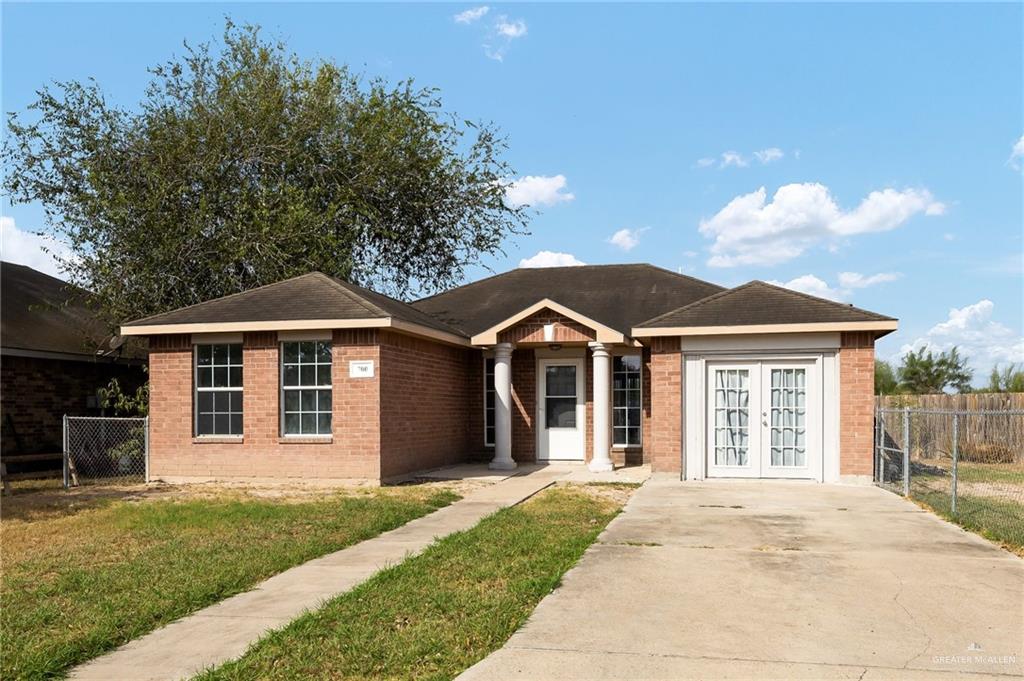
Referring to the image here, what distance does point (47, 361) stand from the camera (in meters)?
18.7

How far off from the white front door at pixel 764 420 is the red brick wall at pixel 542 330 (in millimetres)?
2935

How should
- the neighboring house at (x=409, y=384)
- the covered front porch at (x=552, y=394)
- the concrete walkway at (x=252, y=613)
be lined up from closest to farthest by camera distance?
the concrete walkway at (x=252, y=613), the neighboring house at (x=409, y=384), the covered front porch at (x=552, y=394)

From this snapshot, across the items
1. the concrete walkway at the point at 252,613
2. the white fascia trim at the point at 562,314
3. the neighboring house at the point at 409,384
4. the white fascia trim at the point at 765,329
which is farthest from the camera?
the white fascia trim at the point at 562,314

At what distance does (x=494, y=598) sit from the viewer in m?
6.66

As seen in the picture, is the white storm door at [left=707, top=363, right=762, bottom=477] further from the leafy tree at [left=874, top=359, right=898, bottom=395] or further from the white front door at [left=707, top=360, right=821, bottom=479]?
the leafy tree at [left=874, top=359, right=898, bottom=395]

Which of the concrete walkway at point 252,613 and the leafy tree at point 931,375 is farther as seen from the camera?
the leafy tree at point 931,375

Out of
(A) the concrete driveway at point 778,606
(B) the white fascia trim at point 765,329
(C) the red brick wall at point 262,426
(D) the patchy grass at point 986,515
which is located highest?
(B) the white fascia trim at point 765,329

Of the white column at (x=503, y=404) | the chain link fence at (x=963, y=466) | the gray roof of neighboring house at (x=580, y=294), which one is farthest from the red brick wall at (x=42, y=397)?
the chain link fence at (x=963, y=466)

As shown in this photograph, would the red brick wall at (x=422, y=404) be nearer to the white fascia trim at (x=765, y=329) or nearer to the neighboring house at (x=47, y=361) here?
the white fascia trim at (x=765, y=329)

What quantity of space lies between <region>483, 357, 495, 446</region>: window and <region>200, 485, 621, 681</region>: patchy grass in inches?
392

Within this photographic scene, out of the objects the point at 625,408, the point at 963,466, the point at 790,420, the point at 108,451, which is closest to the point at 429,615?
the point at 790,420

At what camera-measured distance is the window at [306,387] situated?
587 inches

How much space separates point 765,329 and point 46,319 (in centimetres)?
1573

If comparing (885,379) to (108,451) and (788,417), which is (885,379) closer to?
(788,417)
